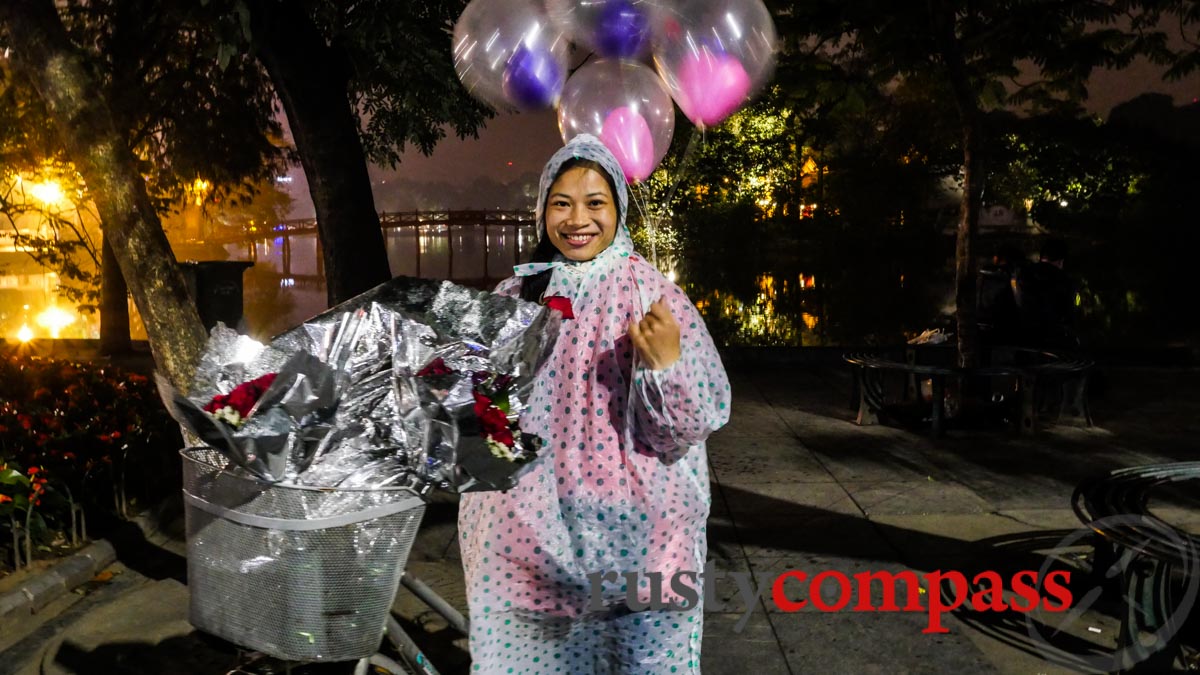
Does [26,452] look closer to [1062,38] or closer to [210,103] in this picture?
[1062,38]

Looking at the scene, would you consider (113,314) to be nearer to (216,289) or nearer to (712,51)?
(216,289)

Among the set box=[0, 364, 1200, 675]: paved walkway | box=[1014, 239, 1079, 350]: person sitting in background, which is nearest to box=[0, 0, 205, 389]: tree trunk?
box=[0, 364, 1200, 675]: paved walkway

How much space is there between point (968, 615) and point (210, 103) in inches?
551

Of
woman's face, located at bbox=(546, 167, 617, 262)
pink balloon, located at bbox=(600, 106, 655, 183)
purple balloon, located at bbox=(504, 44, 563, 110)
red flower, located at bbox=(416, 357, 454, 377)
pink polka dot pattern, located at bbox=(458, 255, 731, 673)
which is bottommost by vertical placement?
pink polka dot pattern, located at bbox=(458, 255, 731, 673)

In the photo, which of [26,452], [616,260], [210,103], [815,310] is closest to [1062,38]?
[616,260]

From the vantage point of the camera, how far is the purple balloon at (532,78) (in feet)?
12.4

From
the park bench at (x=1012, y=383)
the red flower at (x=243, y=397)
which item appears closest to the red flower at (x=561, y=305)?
the red flower at (x=243, y=397)

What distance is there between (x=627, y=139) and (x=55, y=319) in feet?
110

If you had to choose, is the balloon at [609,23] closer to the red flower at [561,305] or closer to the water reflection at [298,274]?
the water reflection at [298,274]

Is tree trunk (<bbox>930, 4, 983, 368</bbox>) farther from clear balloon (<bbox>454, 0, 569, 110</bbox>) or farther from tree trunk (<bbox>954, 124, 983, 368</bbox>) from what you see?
clear balloon (<bbox>454, 0, 569, 110</bbox>)

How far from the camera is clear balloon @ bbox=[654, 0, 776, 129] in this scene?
12.1ft

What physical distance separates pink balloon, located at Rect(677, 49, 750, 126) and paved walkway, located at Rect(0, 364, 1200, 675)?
241 cm

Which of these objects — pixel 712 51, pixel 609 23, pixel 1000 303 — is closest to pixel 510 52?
pixel 609 23

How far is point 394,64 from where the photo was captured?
24.5ft
